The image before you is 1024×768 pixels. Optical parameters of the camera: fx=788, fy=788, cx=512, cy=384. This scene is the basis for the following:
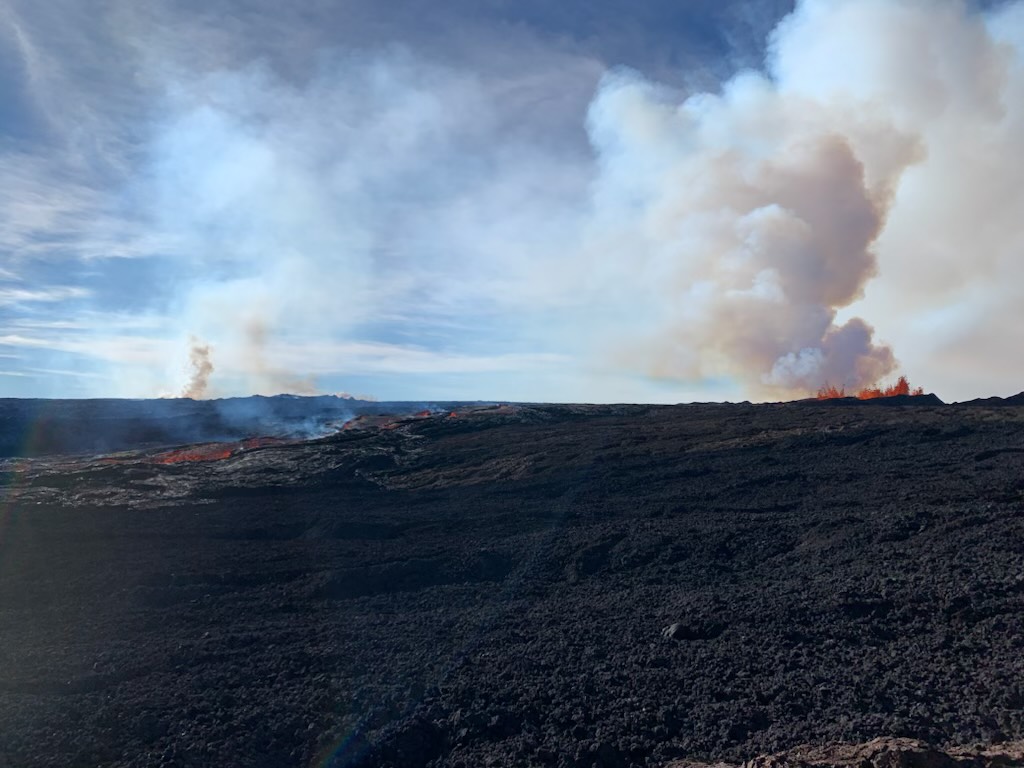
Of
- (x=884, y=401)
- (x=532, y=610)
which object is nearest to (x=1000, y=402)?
(x=884, y=401)

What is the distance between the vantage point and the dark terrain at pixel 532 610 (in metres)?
6.88

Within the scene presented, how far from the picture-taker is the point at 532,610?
33.4 feet

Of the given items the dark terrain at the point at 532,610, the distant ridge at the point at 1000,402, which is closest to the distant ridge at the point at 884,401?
the distant ridge at the point at 1000,402

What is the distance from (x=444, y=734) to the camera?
23.2 feet

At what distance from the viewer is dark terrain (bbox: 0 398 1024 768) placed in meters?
6.88

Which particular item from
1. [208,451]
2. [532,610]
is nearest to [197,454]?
[208,451]

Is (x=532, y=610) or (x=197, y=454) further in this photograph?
(x=197, y=454)

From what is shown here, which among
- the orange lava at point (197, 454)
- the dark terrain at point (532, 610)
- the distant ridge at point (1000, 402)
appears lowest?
the dark terrain at point (532, 610)

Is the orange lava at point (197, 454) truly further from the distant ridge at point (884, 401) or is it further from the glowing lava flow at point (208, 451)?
the distant ridge at point (884, 401)

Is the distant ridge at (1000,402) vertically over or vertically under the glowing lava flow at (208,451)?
over

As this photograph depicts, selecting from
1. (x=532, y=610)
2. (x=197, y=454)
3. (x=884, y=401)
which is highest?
(x=884, y=401)

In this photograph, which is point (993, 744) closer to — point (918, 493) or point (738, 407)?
point (918, 493)

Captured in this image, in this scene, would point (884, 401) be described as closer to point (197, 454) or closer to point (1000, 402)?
point (1000, 402)

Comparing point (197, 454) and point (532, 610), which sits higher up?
point (197, 454)
